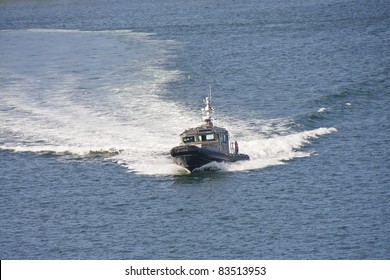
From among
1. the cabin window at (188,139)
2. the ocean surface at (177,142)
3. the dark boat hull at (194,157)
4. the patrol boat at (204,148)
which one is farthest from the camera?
the cabin window at (188,139)

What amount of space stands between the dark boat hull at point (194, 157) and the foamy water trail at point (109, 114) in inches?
23.7

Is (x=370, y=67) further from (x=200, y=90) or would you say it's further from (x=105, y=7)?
(x=105, y=7)

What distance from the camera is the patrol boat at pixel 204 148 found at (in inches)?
2901

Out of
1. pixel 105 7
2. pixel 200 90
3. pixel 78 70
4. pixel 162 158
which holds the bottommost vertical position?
pixel 162 158

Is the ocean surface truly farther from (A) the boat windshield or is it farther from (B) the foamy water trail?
(A) the boat windshield

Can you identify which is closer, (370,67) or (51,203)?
(51,203)

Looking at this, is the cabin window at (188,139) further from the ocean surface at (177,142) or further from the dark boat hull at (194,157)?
the ocean surface at (177,142)

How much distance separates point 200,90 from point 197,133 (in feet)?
76.8

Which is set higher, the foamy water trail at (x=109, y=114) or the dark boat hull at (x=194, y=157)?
the foamy water trail at (x=109, y=114)

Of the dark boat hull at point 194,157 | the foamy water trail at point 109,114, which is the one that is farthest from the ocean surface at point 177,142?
the dark boat hull at point 194,157

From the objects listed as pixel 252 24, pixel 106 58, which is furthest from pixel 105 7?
pixel 106 58

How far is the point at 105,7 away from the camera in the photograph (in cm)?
19775

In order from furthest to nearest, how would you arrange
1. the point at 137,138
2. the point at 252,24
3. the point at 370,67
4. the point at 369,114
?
1. the point at 252,24
2. the point at 370,67
3. the point at 369,114
4. the point at 137,138

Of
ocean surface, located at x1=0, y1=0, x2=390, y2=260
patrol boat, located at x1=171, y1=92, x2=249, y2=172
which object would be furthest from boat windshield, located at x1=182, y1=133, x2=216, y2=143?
ocean surface, located at x1=0, y1=0, x2=390, y2=260
